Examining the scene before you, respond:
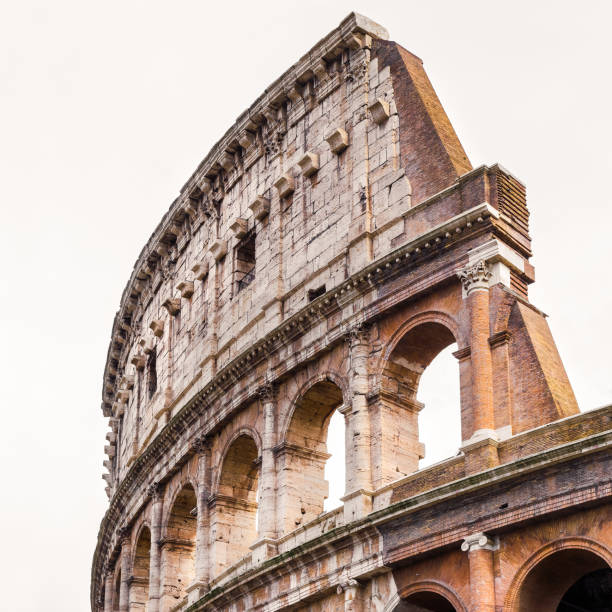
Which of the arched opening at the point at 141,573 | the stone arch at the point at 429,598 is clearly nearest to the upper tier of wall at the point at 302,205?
the arched opening at the point at 141,573

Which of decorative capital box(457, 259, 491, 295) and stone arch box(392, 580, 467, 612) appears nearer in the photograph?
stone arch box(392, 580, 467, 612)

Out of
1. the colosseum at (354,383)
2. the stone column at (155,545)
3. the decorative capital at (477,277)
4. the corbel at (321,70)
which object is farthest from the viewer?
the stone column at (155,545)

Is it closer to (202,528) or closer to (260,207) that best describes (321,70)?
(260,207)

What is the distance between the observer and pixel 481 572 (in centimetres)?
1828

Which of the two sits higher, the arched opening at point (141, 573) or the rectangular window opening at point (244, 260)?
the rectangular window opening at point (244, 260)

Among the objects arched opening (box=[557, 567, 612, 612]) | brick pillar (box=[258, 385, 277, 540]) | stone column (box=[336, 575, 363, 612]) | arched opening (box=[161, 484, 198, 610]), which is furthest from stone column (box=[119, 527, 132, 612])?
arched opening (box=[557, 567, 612, 612])

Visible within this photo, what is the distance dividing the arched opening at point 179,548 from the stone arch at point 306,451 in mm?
4521

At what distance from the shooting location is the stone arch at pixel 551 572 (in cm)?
1773

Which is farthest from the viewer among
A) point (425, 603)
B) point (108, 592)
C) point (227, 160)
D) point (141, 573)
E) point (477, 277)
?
point (108, 592)

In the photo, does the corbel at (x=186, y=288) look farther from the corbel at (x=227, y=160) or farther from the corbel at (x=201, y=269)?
the corbel at (x=227, y=160)

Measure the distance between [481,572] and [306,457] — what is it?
235 inches

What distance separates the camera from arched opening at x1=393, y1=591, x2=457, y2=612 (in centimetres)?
1955

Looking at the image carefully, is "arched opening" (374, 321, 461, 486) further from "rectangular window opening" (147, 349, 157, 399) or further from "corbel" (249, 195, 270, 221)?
"rectangular window opening" (147, 349, 157, 399)

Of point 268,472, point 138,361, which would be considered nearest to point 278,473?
point 268,472
